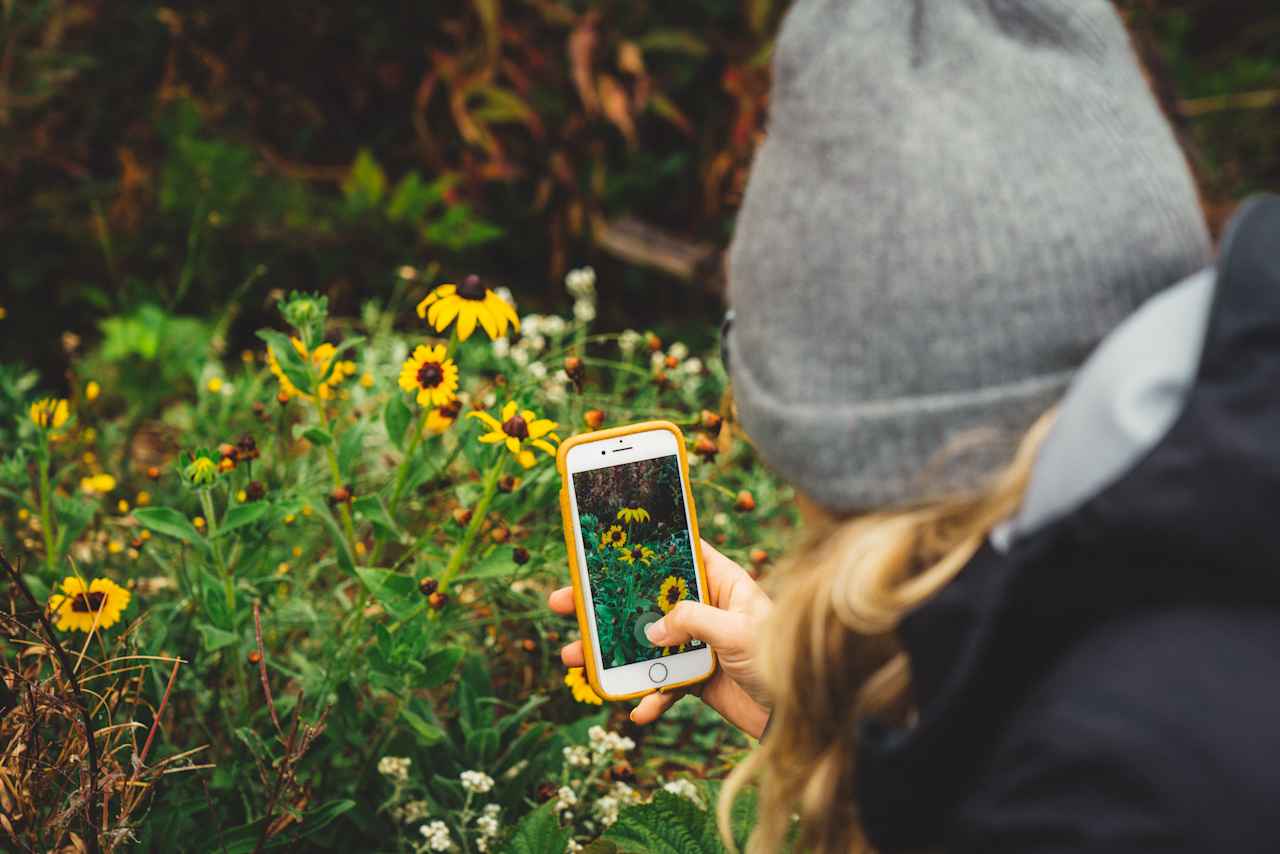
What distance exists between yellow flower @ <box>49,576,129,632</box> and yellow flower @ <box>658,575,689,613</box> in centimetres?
77

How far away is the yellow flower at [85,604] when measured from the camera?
1.44 m

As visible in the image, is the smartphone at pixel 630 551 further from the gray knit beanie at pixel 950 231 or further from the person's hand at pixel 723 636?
the gray knit beanie at pixel 950 231

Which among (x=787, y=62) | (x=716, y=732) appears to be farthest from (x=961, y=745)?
(x=716, y=732)

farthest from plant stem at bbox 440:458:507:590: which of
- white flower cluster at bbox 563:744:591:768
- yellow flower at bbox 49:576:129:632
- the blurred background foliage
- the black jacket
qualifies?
the blurred background foliage

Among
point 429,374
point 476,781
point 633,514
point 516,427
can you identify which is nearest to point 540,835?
point 476,781

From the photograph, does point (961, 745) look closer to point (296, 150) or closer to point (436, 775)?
point (436, 775)

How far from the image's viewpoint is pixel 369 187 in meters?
3.17

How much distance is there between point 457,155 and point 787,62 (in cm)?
282

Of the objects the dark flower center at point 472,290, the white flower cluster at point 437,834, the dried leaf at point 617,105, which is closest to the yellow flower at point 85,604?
the white flower cluster at point 437,834

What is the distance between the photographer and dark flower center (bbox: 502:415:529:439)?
1.42 metres

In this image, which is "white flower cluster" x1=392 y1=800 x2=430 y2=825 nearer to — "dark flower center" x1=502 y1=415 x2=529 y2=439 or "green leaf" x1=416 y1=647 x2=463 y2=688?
"green leaf" x1=416 y1=647 x2=463 y2=688

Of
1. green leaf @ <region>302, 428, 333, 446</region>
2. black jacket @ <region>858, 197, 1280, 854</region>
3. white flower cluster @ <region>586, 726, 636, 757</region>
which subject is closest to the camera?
black jacket @ <region>858, 197, 1280, 854</region>

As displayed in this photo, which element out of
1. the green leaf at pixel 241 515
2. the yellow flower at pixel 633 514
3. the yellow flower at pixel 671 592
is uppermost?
the green leaf at pixel 241 515

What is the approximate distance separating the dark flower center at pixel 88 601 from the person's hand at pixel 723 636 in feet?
2.08
